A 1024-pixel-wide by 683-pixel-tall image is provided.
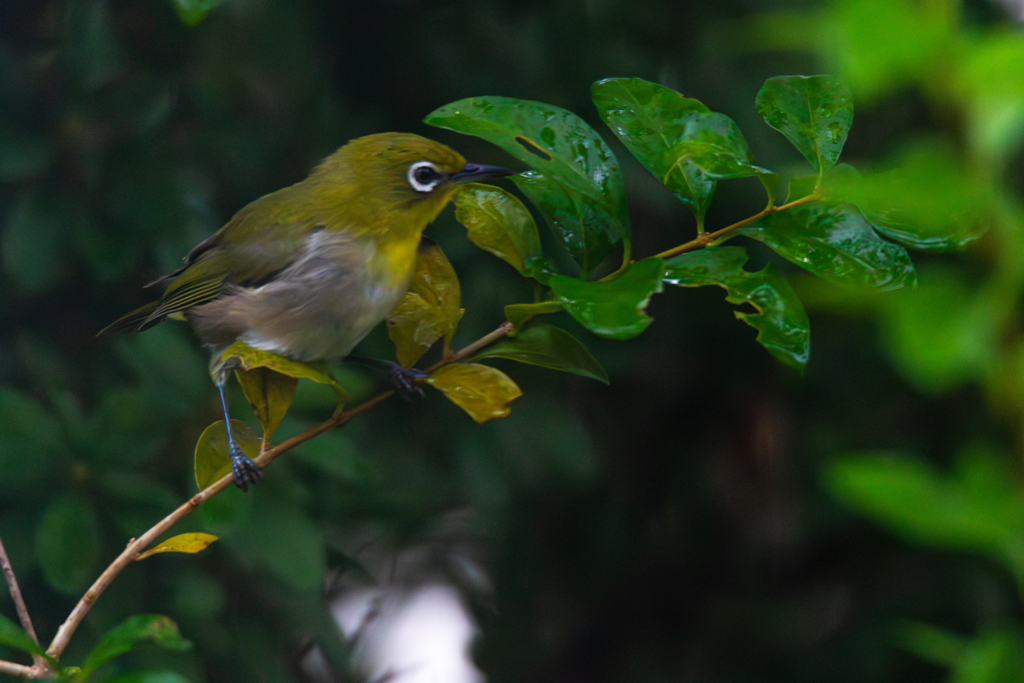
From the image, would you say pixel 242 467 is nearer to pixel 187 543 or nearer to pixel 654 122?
pixel 187 543

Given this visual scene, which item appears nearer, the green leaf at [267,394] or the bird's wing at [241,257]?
the green leaf at [267,394]

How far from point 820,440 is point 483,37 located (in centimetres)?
72

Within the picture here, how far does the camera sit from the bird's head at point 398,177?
546 millimetres

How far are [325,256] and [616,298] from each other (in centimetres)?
29

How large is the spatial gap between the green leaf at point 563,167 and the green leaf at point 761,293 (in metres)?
0.04

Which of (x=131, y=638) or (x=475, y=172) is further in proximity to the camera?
(x=475, y=172)

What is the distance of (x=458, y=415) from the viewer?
112cm

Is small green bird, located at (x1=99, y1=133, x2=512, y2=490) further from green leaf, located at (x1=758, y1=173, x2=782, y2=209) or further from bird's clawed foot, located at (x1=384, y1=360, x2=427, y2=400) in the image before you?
green leaf, located at (x1=758, y1=173, x2=782, y2=209)

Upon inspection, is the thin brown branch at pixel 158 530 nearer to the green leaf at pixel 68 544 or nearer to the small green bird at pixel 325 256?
the small green bird at pixel 325 256

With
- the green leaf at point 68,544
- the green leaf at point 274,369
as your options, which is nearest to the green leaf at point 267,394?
the green leaf at point 274,369

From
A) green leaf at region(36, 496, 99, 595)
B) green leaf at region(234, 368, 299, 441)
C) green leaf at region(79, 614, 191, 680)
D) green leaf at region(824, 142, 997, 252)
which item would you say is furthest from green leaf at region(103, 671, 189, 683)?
green leaf at region(36, 496, 99, 595)

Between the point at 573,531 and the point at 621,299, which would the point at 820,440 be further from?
the point at 621,299

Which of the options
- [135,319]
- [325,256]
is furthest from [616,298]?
[135,319]

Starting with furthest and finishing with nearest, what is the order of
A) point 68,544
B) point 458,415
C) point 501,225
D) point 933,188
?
point 458,415, point 68,544, point 501,225, point 933,188
